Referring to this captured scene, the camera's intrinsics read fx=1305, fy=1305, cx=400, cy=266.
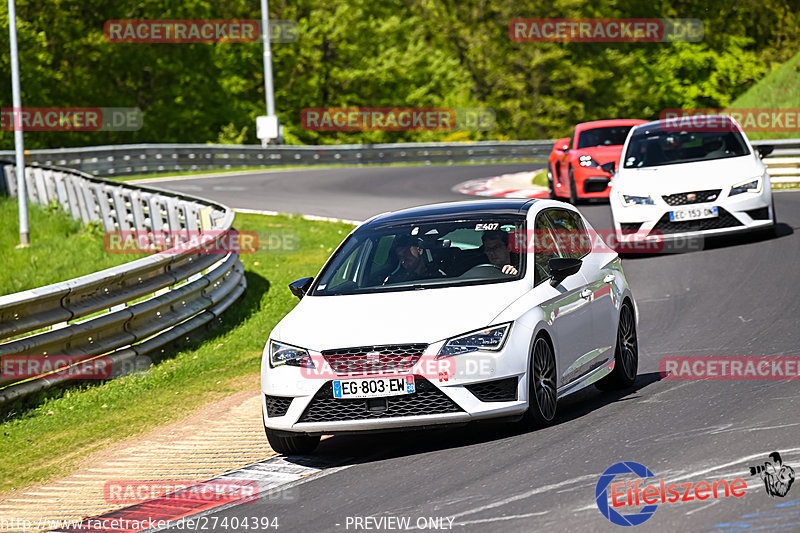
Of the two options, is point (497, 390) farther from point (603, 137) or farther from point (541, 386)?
point (603, 137)

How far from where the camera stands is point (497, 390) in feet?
25.5

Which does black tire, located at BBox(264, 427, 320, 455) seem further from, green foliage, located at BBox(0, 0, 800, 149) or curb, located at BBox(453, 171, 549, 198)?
green foliage, located at BBox(0, 0, 800, 149)

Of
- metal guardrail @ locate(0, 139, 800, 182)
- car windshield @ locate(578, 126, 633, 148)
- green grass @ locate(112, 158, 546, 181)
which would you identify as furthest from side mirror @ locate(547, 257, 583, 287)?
green grass @ locate(112, 158, 546, 181)

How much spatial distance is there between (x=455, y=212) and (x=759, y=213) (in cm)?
846

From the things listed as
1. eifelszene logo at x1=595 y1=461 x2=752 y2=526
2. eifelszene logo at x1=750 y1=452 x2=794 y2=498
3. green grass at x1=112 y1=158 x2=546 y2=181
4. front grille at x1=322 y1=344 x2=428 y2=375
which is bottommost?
green grass at x1=112 y1=158 x2=546 y2=181

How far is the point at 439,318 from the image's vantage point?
7.86 meters

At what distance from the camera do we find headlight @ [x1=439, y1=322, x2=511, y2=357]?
25.2 ft

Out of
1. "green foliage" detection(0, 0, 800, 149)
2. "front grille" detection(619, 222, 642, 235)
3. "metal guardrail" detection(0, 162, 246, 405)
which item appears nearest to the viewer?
"metal guardrail" detection(0, 162, 246, 405)

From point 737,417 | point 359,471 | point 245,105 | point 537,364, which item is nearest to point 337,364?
point 359,471

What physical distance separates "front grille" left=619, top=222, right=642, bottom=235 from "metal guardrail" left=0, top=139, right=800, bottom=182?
24.2 meters

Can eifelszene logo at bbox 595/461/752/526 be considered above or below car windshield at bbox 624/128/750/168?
below

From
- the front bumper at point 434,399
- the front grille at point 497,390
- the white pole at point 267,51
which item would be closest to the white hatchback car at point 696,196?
the front bumper at point 434,399

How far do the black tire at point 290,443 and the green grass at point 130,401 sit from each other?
1.59 m

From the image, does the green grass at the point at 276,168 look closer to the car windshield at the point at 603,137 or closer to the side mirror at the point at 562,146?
the side mirror at the point at 562,146
